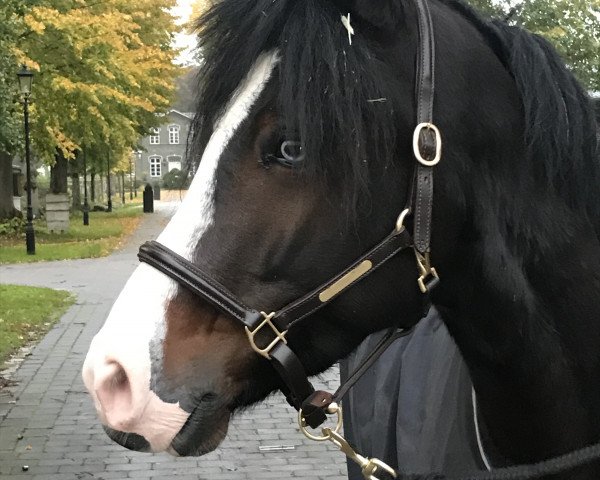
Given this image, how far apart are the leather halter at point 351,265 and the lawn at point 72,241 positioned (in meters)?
16.4

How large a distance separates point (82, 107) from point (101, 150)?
1012 centimetres

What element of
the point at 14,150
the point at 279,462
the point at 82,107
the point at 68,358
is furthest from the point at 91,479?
the point at 14,150

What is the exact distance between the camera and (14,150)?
827 inches

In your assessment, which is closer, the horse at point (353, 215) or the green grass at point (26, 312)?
the horse at point (353, 215)

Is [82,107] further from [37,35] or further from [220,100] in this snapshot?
[220,100]

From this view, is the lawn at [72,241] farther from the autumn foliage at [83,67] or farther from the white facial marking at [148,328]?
the white facial marking at [148,328]

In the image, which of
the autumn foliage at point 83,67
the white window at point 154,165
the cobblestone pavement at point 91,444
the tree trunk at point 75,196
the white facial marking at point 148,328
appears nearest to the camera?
the white facial marking at point 148,328

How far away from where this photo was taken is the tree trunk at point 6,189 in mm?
24356

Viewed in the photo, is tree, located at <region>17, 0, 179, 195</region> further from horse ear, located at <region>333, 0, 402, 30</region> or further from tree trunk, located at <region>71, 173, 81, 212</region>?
horse ear, located at <region>333, 0, 402, 30</region>

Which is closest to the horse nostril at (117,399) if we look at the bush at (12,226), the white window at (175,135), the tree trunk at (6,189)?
the white window at (175,135)

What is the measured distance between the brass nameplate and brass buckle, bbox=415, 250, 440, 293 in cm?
11

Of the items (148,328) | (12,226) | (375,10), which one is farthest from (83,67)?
(148,328)

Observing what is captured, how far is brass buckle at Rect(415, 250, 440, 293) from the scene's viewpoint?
1.62m

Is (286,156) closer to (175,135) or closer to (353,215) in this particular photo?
(353,215)
